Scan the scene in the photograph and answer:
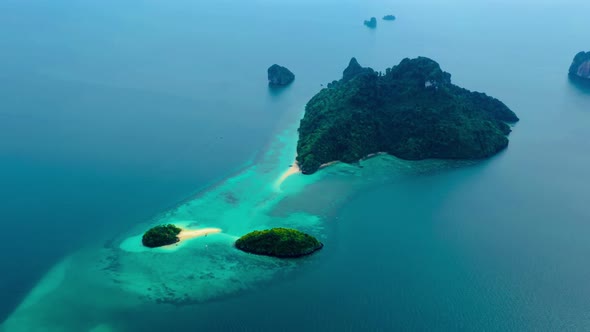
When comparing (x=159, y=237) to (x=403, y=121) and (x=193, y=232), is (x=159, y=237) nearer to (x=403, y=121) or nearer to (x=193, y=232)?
(x=193, y=232)

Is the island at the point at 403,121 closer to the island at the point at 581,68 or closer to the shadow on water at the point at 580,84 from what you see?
the shadow on water at the point at 580,84

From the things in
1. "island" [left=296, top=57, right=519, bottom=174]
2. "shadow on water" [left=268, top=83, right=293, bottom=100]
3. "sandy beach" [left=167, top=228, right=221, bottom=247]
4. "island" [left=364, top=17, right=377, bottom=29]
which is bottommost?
"sandy beach" [left=167, top=228, right=221, bottom=247]

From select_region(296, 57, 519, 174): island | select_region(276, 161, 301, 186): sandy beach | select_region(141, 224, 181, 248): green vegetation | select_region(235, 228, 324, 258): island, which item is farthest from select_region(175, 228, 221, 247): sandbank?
select_region(296, 57, 519, 174): island

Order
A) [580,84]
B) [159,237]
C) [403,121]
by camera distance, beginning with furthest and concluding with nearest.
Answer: [580,84] < [403,121] < [159,237]

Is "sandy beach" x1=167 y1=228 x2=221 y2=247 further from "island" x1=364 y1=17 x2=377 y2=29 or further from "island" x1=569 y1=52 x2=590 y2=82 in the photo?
"island" x1=364 y1=17 x2=377 y2=29

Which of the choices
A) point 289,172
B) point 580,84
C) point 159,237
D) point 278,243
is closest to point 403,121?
point 289,172

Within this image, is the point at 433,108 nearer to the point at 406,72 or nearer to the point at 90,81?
the point at 406,72
